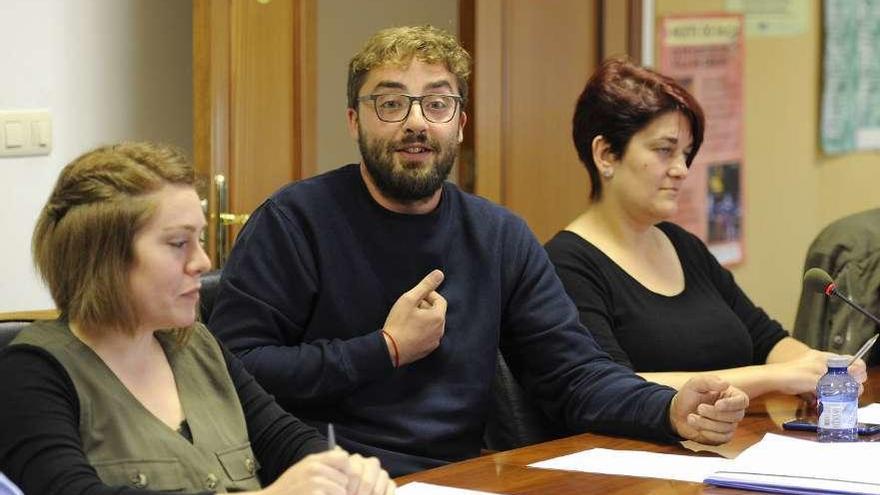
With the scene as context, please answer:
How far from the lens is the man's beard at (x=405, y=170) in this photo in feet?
7.79

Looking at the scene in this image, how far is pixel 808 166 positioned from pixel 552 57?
1461 mm

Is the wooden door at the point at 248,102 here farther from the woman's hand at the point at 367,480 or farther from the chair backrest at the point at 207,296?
the woman's hand at the point at 367,480

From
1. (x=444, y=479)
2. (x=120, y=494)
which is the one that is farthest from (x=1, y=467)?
(x=444, y=479)

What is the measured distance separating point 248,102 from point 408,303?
4.00 feet

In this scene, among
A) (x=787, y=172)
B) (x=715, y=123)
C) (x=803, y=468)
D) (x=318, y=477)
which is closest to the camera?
(x=318, y=477)

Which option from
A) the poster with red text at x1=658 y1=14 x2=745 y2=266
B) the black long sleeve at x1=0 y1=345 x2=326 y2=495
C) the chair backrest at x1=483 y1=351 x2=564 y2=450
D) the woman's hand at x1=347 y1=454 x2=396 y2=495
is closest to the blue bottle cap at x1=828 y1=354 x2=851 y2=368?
the chair backrest at x1=483 y1=351 x2=564 y2=450

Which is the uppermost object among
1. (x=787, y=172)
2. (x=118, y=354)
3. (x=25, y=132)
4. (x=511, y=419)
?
(x=25, y=132)

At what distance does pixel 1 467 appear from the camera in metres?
1.62

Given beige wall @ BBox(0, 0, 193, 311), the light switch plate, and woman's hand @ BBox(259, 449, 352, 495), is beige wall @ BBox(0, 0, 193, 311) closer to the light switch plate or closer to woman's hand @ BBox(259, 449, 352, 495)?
the light switch plate

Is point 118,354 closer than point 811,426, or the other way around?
point 118,354

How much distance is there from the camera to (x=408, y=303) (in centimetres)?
227

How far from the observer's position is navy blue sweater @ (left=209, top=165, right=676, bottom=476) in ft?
7.37

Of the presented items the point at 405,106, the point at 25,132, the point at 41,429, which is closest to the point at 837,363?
the point at 405,106

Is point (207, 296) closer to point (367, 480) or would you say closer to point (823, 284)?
point (367, 480)
